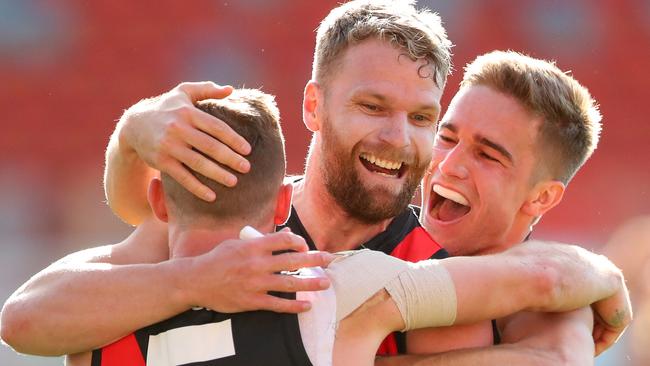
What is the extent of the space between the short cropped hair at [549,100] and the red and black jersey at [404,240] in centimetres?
96

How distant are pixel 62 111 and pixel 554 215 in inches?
336

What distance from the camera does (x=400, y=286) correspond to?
2.87m

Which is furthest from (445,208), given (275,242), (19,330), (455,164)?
(19,330)

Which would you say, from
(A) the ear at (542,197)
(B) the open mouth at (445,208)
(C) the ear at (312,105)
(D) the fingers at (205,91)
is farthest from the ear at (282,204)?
(A) the ear at (542,197)

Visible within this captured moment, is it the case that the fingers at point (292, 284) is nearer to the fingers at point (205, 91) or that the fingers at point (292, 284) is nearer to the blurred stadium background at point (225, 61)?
the fingers at point (205, 91)

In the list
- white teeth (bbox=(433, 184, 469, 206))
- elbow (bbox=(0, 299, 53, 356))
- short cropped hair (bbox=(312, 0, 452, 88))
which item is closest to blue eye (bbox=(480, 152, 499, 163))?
white teeth (bbox=(433, 184, 469, 206))

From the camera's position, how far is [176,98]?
3.16 metres

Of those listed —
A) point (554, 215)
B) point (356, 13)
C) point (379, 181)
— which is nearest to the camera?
point (379, 181)

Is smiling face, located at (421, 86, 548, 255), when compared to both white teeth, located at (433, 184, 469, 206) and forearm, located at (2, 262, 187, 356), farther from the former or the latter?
forearm, located at (2, 262, 187, 356)

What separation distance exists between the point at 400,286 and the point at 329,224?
3.30 ft

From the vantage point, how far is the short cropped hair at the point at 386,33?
3.75 m

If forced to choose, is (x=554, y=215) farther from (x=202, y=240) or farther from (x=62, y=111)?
(x=202, y=240)

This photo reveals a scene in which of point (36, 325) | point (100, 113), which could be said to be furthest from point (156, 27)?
point (36, 325)

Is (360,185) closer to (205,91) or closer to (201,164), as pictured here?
(205,91)
